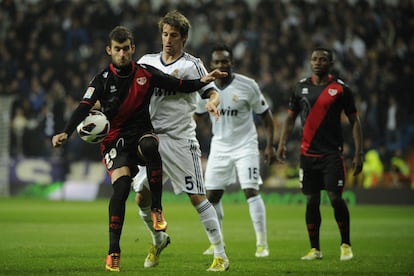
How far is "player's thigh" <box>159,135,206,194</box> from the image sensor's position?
8.00m

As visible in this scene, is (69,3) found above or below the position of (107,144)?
above

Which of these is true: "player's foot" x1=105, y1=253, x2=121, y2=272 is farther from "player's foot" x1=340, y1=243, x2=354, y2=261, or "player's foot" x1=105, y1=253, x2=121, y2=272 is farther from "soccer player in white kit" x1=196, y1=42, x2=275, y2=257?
"soccer player in white kit" x1=196, y1=42, x2=275, y2=257

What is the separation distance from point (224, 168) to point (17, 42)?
1665 cm

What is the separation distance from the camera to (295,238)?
1245 centimetres

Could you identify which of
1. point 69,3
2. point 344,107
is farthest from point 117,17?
point 344,107

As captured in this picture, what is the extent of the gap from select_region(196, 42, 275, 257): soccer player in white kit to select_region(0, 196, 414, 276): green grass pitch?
0.76m

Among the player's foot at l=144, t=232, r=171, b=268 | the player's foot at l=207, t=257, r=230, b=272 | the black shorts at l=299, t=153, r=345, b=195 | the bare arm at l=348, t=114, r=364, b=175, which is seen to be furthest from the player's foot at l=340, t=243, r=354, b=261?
the player's foot at l=144, t=232, r=171, b=268

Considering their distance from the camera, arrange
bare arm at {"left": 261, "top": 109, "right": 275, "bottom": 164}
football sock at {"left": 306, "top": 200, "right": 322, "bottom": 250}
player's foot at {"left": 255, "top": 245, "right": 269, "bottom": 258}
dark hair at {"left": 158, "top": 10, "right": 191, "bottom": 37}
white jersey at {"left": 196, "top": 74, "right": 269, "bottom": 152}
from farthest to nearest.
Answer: white jersey at {"left": 196, "top": 74, "right": 269, "bottom": 152}, bare arm at {"left": 261, "top": 109, "right": 275, "bottom": 164}, player's foot at {"left": 255, "top": 245, "right": 269, "bottom": 258}, football sock at {"left": 306, "top": 200, "right": 322, "bottom": 250}, dark hair at {"left": 158, "top": 10, "right": 191, "bottom": 37}

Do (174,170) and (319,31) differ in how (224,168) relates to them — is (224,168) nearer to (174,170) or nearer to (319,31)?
(174,170)

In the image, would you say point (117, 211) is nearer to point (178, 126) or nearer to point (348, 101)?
point (178, 126)

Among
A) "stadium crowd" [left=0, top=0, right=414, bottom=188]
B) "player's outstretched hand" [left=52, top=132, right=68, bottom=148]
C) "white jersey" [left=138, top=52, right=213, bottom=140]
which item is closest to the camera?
"player's outstretched hand" [left=52, top=132, right=68, bottom=148]

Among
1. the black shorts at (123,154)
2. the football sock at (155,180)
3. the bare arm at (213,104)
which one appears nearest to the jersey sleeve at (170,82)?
the bare arm at (213,104)

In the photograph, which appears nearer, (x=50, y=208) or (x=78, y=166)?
(x=50, y=208)

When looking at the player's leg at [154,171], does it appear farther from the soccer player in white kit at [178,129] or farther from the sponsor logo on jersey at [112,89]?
the sponsor logo on jersey at [112,89]
